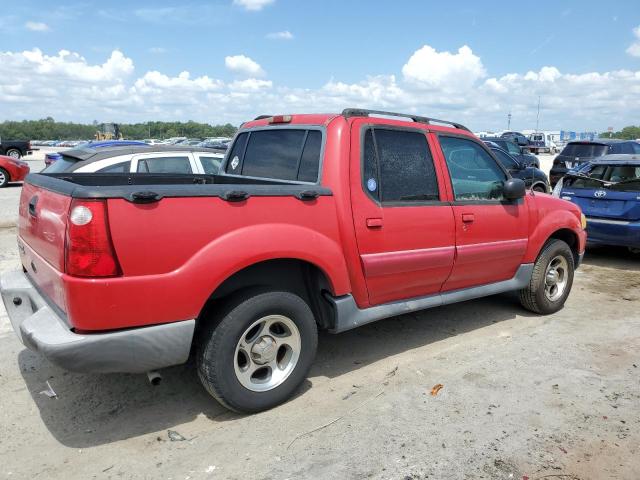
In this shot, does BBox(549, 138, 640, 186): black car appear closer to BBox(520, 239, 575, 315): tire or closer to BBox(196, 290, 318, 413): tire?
BBox(520, 239, 575, 315): tire

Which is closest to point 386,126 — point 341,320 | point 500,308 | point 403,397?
point 341,320

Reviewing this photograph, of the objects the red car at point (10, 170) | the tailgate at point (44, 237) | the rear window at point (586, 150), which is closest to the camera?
the tailgate at point (44, 237)

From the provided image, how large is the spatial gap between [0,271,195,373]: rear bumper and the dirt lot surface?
55cm

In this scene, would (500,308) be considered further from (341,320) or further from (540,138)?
(540,138)

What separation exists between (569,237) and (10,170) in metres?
17.3

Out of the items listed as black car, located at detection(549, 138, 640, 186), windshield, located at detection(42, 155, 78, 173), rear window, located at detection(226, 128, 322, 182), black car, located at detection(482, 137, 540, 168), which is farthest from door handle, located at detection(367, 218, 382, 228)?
black car, located at detection(482, 137, 540, 168)

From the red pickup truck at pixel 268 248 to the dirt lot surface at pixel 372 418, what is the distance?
392 millimetres

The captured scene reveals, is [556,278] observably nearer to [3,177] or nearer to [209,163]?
[209,163]

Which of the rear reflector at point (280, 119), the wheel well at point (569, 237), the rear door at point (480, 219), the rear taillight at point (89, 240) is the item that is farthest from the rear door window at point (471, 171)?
the rear taillight at point (89, 240)

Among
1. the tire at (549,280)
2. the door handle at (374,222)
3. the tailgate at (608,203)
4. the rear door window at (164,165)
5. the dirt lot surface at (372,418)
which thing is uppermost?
the rear door window at (164,165)

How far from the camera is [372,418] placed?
3336 millimetres

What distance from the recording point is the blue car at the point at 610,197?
7500 millimetres

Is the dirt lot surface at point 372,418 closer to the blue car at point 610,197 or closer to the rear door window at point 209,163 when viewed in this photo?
the blue car at point 610,197

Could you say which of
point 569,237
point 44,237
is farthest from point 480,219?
point 44,237
